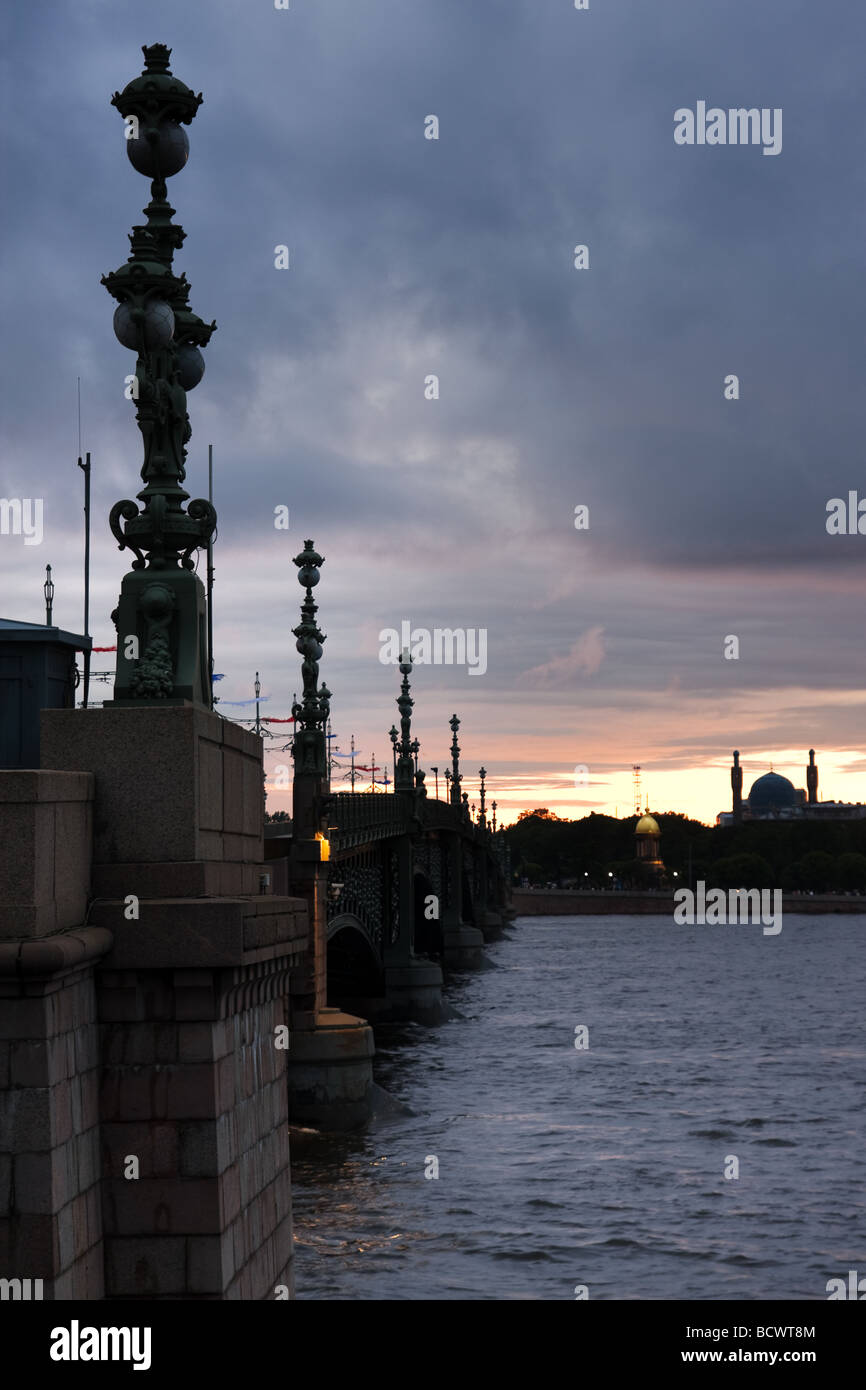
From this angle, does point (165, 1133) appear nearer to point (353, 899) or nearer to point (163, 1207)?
point (163, 1207)

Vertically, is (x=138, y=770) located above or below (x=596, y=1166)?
above

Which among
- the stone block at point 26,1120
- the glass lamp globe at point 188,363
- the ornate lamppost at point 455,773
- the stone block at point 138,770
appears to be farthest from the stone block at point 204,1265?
the ornate lamppost at point 455,773

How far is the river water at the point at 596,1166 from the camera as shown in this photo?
25547 mm

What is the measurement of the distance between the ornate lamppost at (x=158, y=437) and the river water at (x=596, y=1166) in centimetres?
1468

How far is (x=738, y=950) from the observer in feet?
485

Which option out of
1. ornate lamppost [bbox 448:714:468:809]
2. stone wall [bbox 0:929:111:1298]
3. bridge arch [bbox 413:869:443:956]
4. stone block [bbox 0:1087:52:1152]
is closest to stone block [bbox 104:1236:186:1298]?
stone wall [bbox 0:929:111:1298]

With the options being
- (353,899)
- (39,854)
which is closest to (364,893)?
(353,899)

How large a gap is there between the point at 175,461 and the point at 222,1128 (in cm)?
444

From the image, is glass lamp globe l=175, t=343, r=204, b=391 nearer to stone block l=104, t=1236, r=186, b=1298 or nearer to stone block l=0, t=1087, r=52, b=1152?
stone block l=0, t=1087, r=52, b=1152

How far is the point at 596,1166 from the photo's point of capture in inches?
1352

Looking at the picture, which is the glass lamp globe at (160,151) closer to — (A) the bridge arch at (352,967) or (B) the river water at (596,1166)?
(B) the river water at (596,1166)

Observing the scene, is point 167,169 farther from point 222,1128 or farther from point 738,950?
point 738,950

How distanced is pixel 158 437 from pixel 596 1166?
1027 inches
